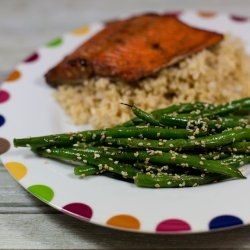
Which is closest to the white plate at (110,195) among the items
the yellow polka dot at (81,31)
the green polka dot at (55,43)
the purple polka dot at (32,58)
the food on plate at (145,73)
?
the food on plate at (145,73)

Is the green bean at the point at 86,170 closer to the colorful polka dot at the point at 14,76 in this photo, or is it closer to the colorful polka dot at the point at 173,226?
the colorful polka dot at the point at 173,226

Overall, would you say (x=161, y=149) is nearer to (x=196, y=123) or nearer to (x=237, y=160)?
(x=196, y=123)

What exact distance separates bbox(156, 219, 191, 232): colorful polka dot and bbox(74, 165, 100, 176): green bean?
508 mm

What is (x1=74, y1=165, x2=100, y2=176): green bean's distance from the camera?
94.4 inches

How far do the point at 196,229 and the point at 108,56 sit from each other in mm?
1394

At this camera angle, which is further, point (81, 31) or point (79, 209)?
point (81, 31)

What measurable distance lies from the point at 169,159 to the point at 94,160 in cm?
38

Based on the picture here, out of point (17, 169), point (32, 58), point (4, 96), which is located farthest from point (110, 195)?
point (32, 58)

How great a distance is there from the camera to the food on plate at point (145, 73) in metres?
3.00

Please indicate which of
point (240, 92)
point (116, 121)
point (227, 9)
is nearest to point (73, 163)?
point (116, 121)

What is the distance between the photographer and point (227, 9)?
470 centimetres

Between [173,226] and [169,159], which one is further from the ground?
[169,159]

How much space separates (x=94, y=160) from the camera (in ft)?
8.04

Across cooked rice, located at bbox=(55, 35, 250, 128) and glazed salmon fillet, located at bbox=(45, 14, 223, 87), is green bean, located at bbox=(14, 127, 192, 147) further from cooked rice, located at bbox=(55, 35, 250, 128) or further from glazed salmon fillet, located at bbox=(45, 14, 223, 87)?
glazed salmon fillet, located at bbox=(45, 14, 223, 87)
